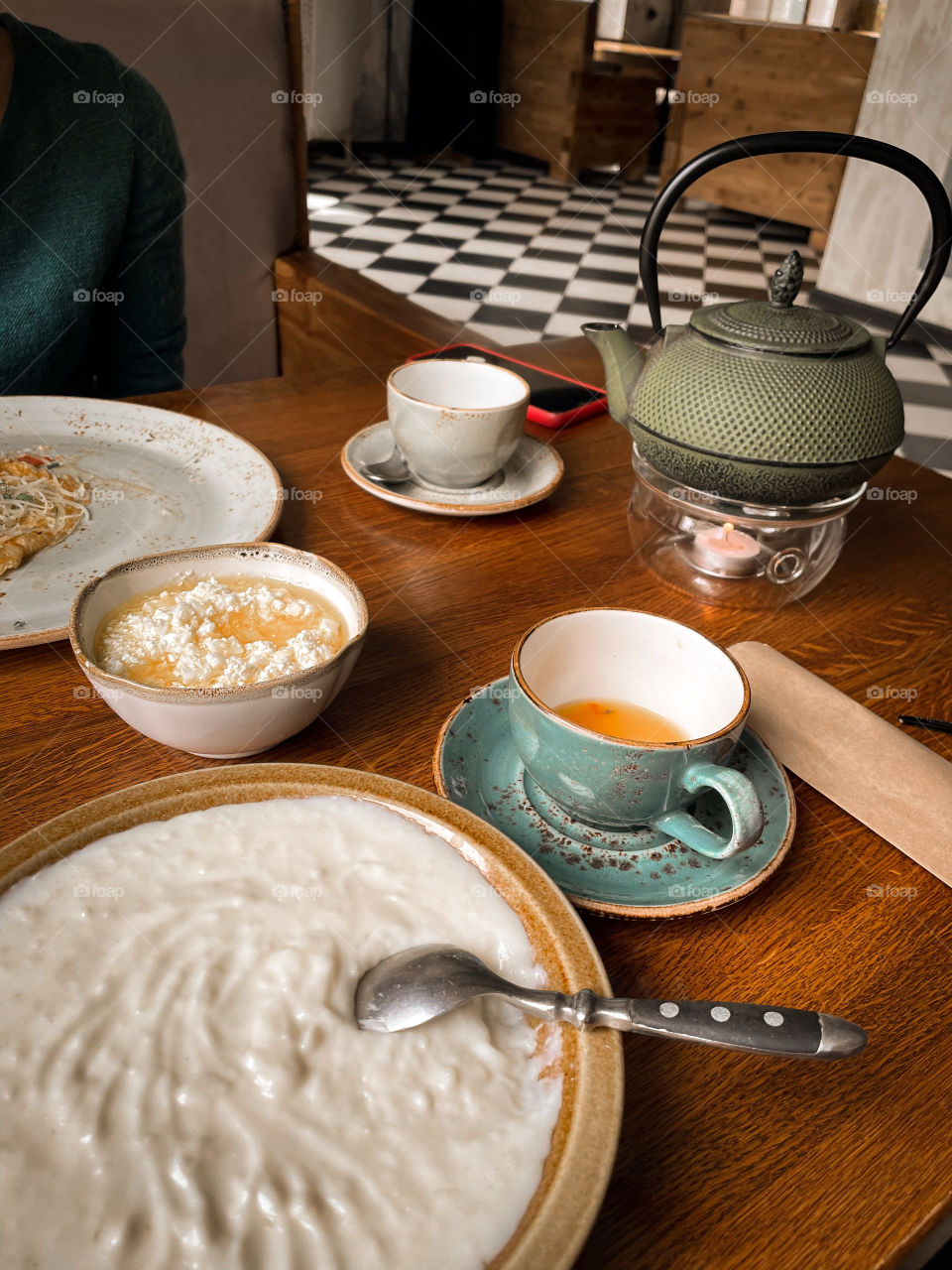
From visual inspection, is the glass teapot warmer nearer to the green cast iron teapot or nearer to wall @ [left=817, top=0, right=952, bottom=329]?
the green cast iron teapot

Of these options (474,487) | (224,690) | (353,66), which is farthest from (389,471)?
(353,66)

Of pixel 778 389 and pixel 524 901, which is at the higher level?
pixel 778 389

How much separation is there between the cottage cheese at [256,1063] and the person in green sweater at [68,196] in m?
1.20

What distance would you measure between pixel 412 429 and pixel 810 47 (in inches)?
217

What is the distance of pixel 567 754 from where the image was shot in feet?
1.87

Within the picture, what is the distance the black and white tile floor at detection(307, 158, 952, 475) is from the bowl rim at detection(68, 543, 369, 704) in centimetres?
294

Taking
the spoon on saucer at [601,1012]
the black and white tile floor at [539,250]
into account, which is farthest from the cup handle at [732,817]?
the black and white tile floor at [539,250]

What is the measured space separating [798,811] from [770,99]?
5.95 metres

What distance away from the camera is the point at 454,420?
3.14 feet

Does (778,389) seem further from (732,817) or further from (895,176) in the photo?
(895,176)

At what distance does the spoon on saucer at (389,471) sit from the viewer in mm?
1028

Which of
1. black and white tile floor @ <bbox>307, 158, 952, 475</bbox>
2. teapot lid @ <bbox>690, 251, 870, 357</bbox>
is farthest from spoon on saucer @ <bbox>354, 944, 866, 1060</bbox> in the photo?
black and white tile floor @ <bbox>307, 158, 952, 475</bbox>

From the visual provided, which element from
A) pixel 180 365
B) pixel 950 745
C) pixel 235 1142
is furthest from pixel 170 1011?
pixel 180 365

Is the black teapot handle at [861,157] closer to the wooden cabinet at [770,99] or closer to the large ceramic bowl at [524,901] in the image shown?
the large ceramic bowl at [524,901]
